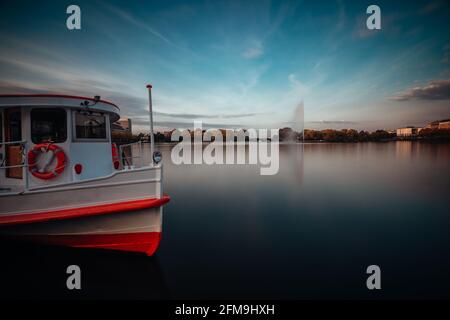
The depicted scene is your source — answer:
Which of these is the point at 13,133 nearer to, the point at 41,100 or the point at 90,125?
the point at 41,100

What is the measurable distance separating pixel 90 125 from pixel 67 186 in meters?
1.89

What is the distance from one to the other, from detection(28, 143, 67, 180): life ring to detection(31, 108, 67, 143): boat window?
0.74 feet

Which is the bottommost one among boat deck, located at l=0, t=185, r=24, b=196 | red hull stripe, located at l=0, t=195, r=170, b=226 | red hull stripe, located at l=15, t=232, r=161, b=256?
red hull stripe, located at l=15, t=232, r=161, b=256

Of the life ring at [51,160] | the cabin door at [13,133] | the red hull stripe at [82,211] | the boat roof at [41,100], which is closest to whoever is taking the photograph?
the red hull stripe at [82,211]

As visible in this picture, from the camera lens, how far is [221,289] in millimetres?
5086

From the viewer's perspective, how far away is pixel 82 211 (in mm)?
4930

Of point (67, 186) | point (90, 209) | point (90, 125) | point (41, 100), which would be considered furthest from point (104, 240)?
point (41, 100)

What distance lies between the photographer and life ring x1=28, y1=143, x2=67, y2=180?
5301 mm

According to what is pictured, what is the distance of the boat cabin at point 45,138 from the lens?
5.29 m

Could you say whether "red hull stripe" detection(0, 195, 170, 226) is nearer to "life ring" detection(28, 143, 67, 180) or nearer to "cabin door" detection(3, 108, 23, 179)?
"life ring" detection(28, 143, 67, 180)

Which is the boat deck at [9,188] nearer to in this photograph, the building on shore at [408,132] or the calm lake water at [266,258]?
the calm lake water at [266,258]

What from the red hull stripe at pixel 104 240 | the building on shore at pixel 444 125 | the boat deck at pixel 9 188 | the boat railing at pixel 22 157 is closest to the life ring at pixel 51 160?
the boat railing at pixel 22 157

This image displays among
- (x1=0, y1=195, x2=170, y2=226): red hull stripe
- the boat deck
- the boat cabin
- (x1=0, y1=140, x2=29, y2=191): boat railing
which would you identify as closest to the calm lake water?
(x1=0, y1=195, x2=170, y2=226): red hull stripe
